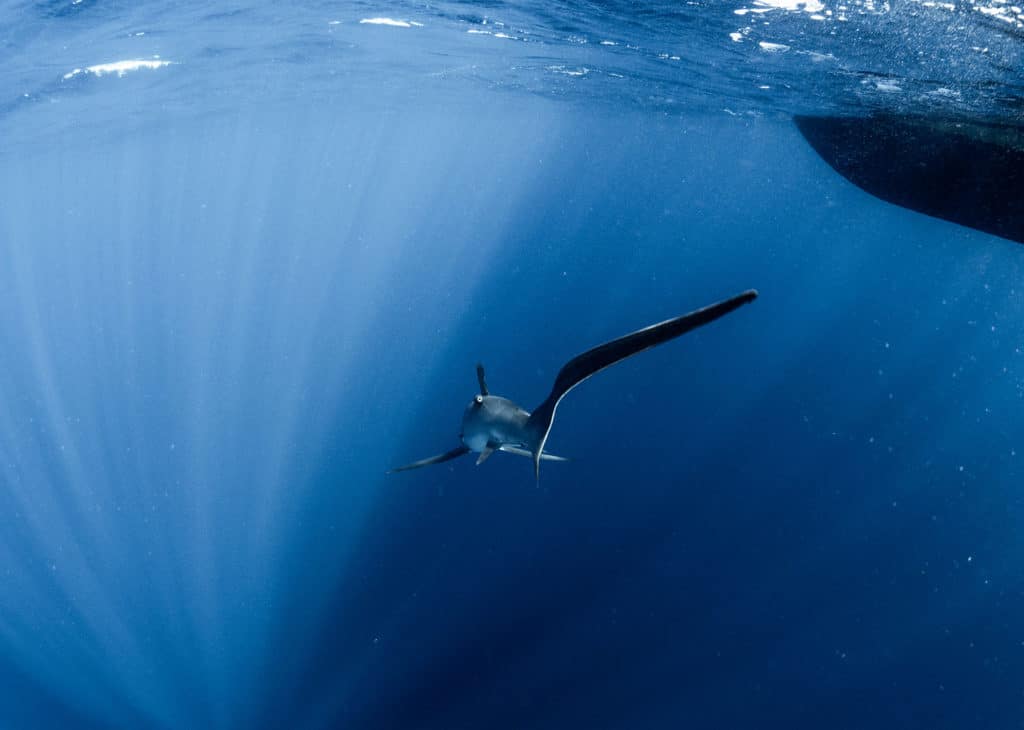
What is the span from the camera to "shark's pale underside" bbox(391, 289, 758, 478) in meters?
2.04

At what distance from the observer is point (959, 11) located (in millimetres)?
7961

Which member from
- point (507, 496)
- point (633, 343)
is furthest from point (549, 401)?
point (507, 496)

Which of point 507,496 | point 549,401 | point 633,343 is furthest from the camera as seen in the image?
point 507,496

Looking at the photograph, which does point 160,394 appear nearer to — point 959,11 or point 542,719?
point 542,719

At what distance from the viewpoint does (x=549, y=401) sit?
9.86 feet

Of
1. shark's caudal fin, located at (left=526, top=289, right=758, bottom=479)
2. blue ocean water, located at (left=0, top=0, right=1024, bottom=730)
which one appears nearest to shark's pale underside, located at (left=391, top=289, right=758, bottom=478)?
shark's caudal fin, located at (left=526, top=289, right=758, bottom=479)

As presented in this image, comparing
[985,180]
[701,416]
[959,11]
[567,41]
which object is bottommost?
[701,416]

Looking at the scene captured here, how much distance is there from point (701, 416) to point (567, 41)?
14389 millimetres

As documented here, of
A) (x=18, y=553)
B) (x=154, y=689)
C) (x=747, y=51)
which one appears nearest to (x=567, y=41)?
(x=747, y=51)

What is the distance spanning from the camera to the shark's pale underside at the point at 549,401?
80.1 inches

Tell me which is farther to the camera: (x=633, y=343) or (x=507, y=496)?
(x=507, y=496)

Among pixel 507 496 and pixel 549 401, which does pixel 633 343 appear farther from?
pixel 507 496

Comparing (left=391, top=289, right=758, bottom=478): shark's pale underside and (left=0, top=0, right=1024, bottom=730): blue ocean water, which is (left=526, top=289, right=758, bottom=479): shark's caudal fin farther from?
(left=0, top=0, right=1024, bottom=730): blue ocean water

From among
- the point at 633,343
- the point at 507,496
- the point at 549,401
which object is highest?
the point at 633,343
